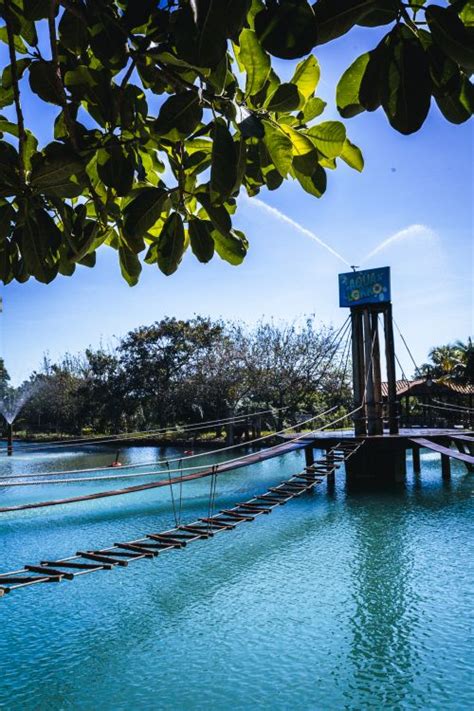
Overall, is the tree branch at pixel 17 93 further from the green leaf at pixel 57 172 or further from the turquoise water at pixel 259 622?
the turquoise water at pixel 259 622

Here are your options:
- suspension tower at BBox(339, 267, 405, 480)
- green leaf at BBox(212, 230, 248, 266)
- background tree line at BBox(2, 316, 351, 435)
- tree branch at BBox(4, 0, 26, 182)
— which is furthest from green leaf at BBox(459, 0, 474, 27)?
background tree line at BBox(2, 316, 351, 435)

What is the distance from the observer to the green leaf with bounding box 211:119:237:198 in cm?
89

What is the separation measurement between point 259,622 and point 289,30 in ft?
15.9

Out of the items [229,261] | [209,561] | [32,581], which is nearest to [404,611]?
[209,561]

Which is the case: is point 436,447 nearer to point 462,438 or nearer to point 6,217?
point 462,438

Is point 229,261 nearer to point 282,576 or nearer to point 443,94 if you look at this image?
point 443,94

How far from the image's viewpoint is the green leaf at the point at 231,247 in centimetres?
125

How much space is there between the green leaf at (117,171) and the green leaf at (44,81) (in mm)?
157

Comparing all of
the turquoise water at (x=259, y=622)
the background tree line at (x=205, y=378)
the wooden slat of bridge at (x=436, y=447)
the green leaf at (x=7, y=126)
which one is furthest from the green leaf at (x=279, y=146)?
the background tree line at (x=205, y=378)

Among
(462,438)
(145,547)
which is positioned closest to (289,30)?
(145,547)

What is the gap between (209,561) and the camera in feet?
21.5

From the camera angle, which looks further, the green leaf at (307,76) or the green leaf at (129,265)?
the green leaf at (129,265)

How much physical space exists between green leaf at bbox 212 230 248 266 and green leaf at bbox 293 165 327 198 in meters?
0.20

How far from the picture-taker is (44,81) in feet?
3.79
